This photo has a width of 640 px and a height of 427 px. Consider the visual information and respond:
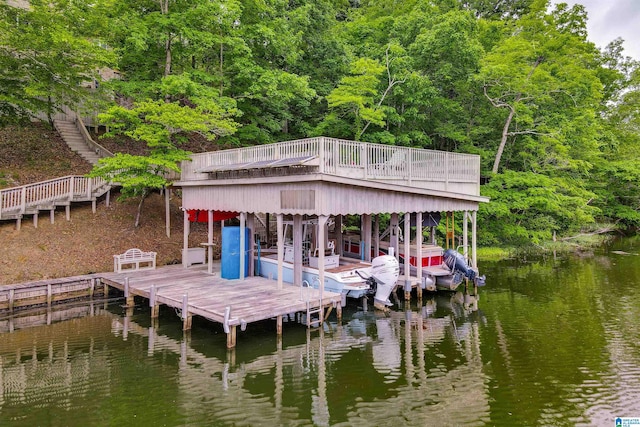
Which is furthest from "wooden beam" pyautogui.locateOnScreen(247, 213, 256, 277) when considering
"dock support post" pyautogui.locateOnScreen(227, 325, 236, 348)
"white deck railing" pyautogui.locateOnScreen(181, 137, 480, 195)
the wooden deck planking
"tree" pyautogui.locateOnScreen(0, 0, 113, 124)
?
"tree" pyautogui.locateOnScreen(0, 0, 113, 124)

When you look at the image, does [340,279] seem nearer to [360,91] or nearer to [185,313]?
[185,313]

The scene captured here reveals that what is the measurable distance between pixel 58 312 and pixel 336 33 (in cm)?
2213

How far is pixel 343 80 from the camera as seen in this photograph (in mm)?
19578

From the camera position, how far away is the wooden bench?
550 inches

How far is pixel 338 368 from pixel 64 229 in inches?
502

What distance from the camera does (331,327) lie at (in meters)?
10.8

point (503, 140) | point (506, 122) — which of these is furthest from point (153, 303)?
point (506, 122)

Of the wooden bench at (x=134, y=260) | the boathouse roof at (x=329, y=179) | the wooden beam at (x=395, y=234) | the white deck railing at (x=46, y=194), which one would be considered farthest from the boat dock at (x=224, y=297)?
the wooden beam at (x=395, y=234)

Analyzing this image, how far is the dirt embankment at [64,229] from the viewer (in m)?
13.4

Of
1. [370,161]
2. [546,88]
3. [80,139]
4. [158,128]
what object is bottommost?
[370,161]

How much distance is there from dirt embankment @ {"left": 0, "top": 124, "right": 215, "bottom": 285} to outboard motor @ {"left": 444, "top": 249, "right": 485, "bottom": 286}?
35.7ft

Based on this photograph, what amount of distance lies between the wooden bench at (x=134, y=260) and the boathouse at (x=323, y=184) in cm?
128

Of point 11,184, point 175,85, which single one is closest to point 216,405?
point 175,85

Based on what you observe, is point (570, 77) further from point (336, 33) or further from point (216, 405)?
point (216, 405)
